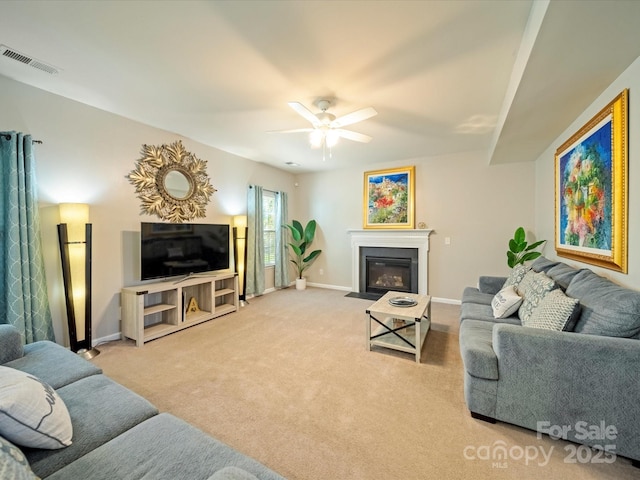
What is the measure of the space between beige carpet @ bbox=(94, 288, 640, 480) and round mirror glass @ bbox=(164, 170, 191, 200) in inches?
73.4

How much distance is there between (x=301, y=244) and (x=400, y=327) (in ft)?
10.7

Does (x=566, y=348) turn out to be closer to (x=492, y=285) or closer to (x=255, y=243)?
(x=492, y=285)

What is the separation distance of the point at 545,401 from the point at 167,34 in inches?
134

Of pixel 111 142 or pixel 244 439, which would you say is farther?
pixel 111 142

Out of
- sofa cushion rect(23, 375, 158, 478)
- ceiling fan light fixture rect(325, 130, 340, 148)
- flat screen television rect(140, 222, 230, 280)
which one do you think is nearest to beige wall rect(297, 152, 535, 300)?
ceiling fan light fixture rect(325, 130, 340, 148)

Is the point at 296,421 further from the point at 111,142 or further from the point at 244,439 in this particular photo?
the point at 111,142

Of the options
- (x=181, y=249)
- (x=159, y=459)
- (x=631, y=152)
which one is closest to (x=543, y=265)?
(x=631, y=152)

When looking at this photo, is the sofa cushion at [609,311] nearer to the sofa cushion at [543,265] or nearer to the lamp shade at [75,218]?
the sofa cushion at [543,265]

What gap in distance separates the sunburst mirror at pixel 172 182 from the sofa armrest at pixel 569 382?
12.7 feet

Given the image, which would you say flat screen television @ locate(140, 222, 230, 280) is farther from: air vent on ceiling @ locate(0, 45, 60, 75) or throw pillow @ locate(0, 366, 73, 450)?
throw pillow @ locate(0, 366, 73, 450)

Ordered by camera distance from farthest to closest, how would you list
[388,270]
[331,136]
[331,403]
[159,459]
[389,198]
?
[388,270]
[389,198]
[331,136]
[331,403]
[159,459]

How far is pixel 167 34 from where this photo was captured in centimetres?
182

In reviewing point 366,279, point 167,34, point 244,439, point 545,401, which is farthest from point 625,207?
point 366,279

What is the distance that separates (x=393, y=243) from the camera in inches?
196
